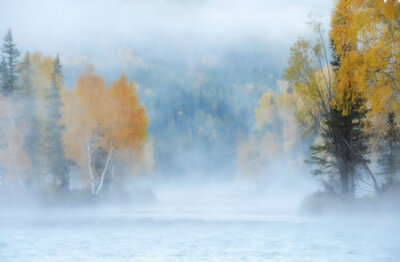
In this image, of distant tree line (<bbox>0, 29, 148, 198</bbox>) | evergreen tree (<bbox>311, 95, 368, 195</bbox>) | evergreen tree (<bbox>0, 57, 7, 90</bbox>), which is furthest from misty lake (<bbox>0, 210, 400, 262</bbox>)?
evergreen tree (<bbox>0, 57, 7, 90</bbox>)

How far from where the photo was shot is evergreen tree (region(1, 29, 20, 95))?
4725 cm

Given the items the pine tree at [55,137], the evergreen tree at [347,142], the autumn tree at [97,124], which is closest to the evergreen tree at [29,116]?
the pine tree at [55,137]

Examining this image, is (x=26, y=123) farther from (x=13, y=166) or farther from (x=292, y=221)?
(x=292, y=221)

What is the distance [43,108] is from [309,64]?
26989 mm

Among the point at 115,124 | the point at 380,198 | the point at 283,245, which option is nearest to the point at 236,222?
the point at 380,198

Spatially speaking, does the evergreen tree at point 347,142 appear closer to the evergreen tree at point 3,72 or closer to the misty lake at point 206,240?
the misty lake at point 206,240

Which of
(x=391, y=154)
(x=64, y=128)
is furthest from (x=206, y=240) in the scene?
(x=64, y=128)

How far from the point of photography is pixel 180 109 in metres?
177

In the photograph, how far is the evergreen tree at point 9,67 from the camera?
47.2 metres

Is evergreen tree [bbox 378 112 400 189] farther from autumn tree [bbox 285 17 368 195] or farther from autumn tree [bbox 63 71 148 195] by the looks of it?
autumn tree [bbox 63 71 148 195]

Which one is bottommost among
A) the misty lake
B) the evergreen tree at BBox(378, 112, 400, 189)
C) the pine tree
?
the misty lake

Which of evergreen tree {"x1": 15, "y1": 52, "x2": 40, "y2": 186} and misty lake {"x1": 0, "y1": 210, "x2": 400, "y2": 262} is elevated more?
evergreen tree {"x1": 15, "y1": 52, "x2": 40, "y2": 186}

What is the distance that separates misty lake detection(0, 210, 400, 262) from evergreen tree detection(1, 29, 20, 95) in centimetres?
2184

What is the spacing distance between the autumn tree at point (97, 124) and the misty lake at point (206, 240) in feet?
61.6
